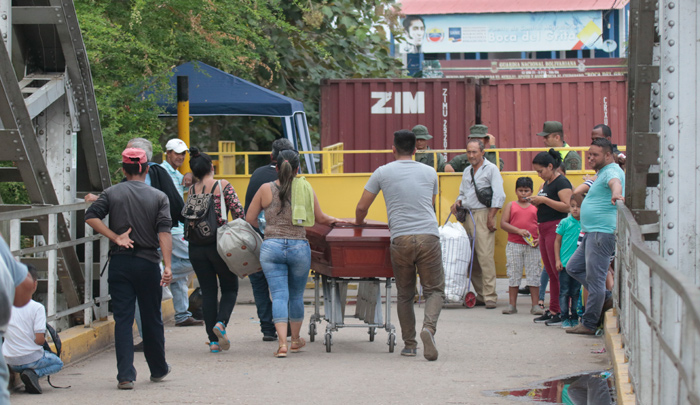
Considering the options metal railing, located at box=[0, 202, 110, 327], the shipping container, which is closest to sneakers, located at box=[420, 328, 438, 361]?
metal railing, located at box=[0, 202, 110, 327]

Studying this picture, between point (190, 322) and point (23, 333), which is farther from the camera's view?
point (190, 322)

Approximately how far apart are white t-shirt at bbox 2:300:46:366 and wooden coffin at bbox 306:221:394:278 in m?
2.58

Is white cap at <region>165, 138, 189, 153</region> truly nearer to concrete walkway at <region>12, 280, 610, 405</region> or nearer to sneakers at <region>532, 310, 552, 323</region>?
concrete walkway at <region>12, 280, 610, 405</region>

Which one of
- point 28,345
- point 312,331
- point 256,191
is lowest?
point 312,331

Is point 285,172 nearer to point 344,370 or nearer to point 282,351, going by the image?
point 282,351

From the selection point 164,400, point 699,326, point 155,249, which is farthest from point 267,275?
point 699,326

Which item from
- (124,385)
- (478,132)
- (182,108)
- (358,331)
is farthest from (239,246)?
(478,132)

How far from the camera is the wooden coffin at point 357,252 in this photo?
8.17 m

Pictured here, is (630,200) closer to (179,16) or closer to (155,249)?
(155,249)

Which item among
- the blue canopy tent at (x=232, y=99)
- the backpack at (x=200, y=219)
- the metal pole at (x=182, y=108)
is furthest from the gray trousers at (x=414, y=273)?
the blue canopy tent at (x=232, y=99)

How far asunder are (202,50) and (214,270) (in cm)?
565

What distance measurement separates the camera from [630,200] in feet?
24.0

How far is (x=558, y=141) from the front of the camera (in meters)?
12.2

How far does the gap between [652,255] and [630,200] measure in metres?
3.34
